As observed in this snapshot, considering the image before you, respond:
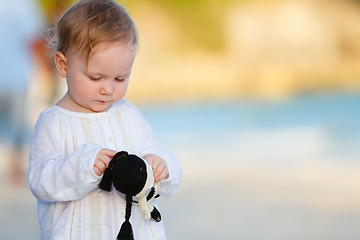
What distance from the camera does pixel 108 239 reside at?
7.84 feet

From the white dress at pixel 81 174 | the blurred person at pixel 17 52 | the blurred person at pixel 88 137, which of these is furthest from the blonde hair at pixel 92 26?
the blurred person at pixel 17 52

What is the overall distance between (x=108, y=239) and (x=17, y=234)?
266 cm

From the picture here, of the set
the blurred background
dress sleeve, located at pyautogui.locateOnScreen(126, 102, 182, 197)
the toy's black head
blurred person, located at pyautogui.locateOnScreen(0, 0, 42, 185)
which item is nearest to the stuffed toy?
the toy's black head

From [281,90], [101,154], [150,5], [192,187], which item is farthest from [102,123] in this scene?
[150,5]

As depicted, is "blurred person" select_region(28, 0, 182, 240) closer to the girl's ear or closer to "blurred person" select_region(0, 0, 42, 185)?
the girl's ear

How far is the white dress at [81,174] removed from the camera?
2.29 metres

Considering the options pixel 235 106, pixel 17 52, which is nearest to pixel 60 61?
pixel 17 52

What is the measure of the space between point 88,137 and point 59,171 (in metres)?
0.21

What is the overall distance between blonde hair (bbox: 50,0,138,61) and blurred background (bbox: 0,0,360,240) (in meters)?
0.32

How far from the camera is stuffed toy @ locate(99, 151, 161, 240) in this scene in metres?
2.24

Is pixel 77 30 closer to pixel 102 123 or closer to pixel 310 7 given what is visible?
pixel 102 123

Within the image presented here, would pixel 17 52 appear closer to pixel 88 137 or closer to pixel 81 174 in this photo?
pixel 88 137

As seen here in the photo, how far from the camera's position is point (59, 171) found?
2.29 metres

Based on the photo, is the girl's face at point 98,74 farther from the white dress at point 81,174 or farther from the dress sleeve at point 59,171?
the dress sleeve at point 59,171
